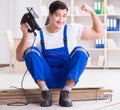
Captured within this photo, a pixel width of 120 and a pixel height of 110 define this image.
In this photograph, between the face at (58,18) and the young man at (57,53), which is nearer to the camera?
the young man at (57,53)

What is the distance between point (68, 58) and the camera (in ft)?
8.21

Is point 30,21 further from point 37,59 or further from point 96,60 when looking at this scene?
point 96,60

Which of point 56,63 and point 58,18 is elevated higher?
point 58,18

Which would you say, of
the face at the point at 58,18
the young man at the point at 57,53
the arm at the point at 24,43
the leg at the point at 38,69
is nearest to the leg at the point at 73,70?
the young man at the point at 57,53

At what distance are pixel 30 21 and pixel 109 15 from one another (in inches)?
160

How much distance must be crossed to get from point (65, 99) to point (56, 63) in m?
0.34

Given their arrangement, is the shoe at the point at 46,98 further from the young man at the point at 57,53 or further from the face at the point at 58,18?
the face at the point at 58,18

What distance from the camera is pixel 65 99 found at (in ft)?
7.68

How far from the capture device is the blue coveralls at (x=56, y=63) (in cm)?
236

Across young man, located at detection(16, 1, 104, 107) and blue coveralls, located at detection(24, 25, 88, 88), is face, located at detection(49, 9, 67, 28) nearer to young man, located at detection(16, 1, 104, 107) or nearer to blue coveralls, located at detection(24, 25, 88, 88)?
young man, located at detection(16, 1, 104, 107)

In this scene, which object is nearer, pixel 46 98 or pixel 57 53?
pixel 46 98

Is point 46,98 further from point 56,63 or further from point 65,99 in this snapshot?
point 56,63

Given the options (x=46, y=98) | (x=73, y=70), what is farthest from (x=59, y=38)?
(x=46, y=98)

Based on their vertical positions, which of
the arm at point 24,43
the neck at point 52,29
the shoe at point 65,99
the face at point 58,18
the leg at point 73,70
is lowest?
the shoe at point 65,99
